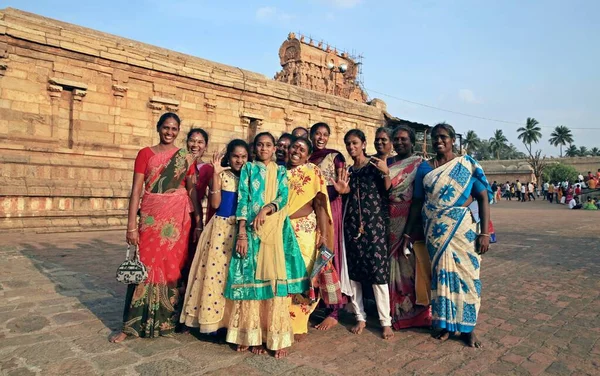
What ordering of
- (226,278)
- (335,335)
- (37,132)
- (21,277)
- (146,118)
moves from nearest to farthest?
(226,278) < (335,335) < (21,277) < (37,132) < (146,118)

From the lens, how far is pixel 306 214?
334 centimetres

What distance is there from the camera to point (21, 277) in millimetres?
4824

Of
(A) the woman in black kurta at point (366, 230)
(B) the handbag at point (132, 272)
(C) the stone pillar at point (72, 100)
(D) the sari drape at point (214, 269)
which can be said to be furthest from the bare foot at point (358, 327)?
(C) the stone pillar at point (72, 100)

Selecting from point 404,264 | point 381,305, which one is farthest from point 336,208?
point 381,305

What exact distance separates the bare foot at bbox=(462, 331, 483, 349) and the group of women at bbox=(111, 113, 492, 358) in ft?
0.04

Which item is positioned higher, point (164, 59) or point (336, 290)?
point (164, 59)

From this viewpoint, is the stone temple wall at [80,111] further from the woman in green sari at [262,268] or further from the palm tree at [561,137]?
the palm tree at [561,137]

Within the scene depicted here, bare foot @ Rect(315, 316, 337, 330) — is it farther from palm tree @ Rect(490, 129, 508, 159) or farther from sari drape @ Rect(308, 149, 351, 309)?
palm tree @ Rect(490, 129, 508, 159)

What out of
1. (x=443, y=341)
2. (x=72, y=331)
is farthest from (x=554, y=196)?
(x=72, y=331)

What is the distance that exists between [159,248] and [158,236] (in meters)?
0.10

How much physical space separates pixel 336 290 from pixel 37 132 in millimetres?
9122

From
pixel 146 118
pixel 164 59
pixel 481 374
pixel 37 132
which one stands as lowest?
pixel 481 374

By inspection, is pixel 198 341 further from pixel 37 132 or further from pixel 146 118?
pixel 146 118

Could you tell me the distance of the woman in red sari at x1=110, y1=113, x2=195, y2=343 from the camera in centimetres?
312
